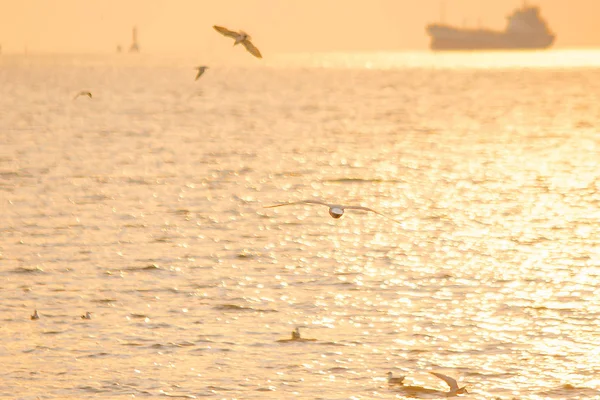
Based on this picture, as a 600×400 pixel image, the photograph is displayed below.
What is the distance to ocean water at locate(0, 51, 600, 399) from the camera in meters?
19.2

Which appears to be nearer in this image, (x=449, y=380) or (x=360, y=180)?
(x=449, y=380)

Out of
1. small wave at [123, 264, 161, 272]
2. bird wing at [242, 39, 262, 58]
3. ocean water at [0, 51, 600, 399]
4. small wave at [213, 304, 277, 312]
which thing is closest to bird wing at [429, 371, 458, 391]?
ocean water at [0, 51, 600, 399]

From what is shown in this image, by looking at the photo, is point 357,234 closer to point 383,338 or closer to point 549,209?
point 549,209

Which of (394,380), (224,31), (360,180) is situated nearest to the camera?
(394,380)

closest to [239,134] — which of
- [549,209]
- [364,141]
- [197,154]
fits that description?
[364,141]

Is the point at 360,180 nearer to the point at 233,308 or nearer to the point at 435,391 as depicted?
the point at 233,308

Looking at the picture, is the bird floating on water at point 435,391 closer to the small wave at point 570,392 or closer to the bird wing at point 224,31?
the small wave at point 570,392

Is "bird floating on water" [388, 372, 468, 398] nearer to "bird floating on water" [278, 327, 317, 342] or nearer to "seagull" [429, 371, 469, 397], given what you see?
"seagull" [429, 371, 469, 397]

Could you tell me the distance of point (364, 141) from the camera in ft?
219

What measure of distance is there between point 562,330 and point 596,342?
3.11ft

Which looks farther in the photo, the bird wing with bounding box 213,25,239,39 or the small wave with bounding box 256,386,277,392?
the bird wing with bounding box 213,25,239,39

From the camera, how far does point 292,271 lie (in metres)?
27.1

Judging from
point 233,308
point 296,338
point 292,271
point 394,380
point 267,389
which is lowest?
point 267,389

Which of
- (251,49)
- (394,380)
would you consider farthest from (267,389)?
(251,49)
